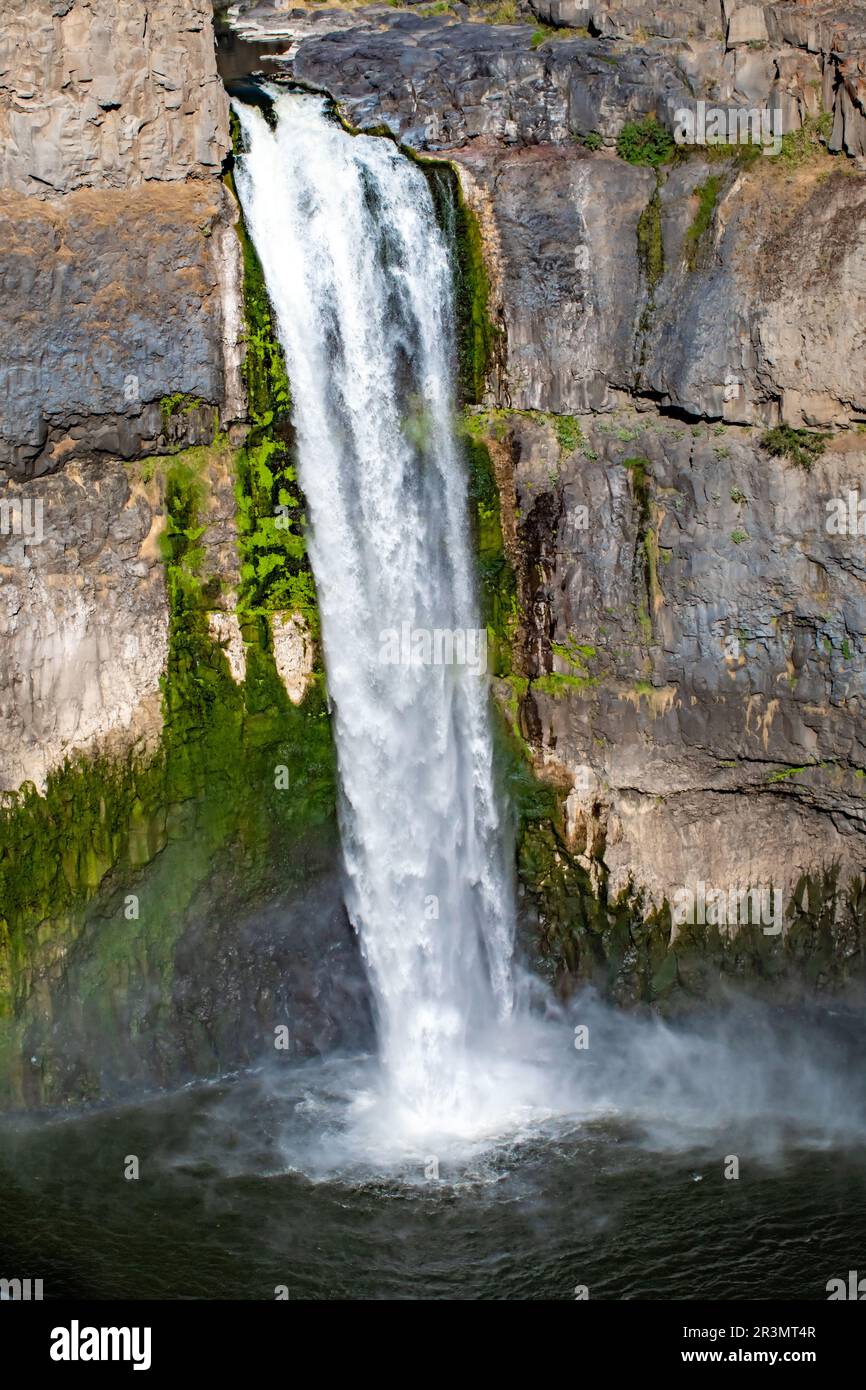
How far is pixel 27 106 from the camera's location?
19.1m

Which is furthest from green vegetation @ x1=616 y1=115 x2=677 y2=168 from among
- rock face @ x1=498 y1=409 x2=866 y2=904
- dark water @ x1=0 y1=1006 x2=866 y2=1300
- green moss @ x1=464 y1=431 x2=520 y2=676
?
dark water @ x1=0 y1=1006 x2=866 y2=1300

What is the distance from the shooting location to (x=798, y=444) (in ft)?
65.1

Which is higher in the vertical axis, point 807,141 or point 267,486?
point 807,141

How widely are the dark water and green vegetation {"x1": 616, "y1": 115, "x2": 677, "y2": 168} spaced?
38.1 feet

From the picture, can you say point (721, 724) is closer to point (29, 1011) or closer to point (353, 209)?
point (353, 209)

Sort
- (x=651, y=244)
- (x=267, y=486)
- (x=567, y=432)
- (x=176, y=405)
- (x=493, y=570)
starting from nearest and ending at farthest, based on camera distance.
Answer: (x=176, y=405) < (x=267, y=486) < (x=651, y=244) < (x=567, y=432) < (x=493, y=570)

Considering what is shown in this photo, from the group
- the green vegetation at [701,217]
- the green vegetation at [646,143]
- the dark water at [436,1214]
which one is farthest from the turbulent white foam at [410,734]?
the green vegetation at [701,217]

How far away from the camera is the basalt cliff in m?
19.4

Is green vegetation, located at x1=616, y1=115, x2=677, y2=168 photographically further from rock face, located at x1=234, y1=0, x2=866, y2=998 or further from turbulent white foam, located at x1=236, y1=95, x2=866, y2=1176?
turbulent white foam, located at x1=236, y1=95, x2=866, y2=1176

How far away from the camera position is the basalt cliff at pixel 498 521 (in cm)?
1939

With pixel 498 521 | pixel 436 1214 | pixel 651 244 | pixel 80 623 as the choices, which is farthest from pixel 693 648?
pixel 436 1214

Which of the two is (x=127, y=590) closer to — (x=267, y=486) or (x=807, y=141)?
(x=267, y=486)

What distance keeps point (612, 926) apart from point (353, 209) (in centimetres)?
940

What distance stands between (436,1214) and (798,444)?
9.65 meters
